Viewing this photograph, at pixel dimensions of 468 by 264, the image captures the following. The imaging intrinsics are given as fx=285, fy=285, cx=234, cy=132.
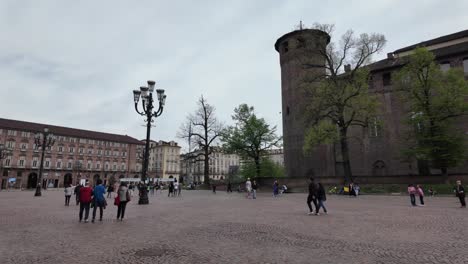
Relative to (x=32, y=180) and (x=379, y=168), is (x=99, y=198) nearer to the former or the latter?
(x=379, y=168)

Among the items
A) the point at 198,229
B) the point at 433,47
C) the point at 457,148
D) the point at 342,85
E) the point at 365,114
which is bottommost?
the point at 198,229

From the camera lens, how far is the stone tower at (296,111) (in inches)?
1603

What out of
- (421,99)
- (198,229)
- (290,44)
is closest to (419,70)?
(421,99)

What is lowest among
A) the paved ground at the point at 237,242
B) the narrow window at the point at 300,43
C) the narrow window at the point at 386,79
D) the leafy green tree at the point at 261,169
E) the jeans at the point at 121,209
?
the paved ground at the point at 237,242

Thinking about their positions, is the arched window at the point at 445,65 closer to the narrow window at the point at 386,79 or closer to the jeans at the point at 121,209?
the narrow window at the point at 386,79

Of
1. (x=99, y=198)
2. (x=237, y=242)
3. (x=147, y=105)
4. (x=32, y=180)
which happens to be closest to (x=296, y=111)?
(x=147, y=105)

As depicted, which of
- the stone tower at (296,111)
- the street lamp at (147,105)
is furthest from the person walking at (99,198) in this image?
the stone tower at (296,111)

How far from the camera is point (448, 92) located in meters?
28.1

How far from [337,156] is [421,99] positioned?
46.9 ft

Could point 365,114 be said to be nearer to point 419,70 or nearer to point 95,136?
point 419,70

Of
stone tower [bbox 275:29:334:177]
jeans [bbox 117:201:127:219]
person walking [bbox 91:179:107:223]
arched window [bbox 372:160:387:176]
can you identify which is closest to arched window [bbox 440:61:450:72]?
arched window [bbox 372:160:387:176]

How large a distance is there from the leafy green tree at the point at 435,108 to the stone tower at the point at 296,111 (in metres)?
11.9

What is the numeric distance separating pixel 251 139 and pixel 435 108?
2255cm

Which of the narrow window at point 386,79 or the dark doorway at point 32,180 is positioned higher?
the narrow window at point 386,79
